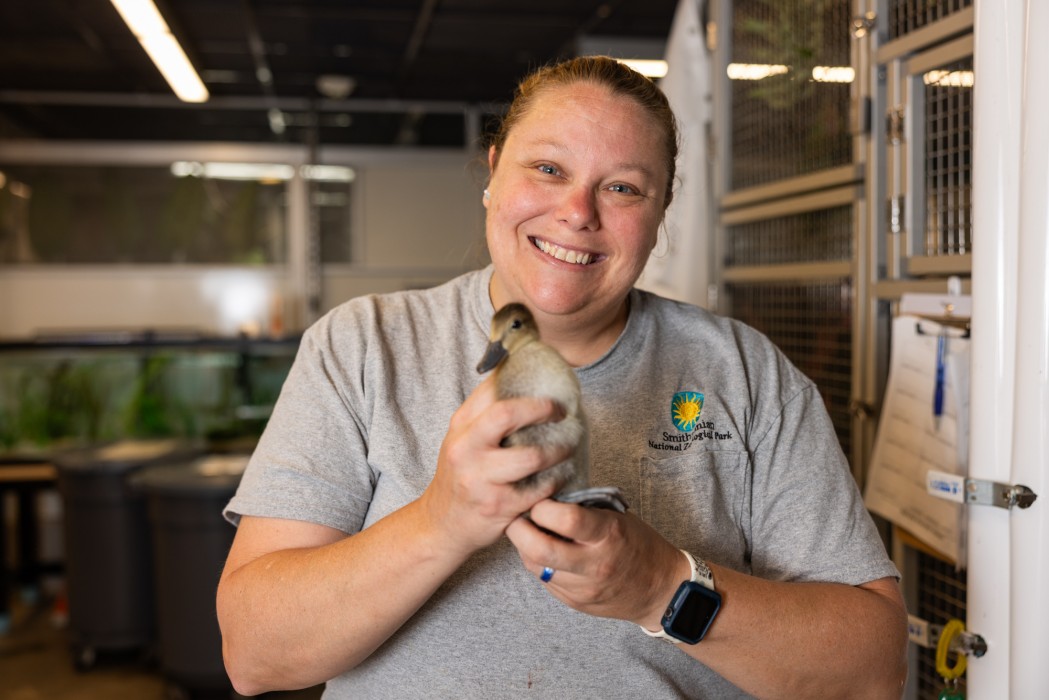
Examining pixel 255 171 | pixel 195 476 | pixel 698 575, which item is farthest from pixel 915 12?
pixel 255 171

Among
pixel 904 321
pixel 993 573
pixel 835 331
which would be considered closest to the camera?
pixel 993 573

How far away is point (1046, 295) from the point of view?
54.3 inches

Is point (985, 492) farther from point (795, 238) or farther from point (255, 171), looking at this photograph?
point (255, 171)

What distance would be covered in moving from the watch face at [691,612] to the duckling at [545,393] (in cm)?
21

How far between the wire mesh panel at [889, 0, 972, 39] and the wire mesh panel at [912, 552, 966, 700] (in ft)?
4.09

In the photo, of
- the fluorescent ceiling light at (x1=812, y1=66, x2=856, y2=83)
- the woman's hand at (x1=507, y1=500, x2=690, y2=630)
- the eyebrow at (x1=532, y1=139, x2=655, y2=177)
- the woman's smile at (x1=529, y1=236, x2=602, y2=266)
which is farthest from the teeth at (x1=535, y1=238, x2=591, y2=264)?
the fluorescent ceiling light at (x1=812, y1=66, x2=856, y2=83)

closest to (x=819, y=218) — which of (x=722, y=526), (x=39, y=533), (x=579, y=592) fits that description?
(x=722, y=526)

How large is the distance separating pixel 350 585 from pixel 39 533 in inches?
215

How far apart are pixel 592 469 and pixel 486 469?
468 millimetres

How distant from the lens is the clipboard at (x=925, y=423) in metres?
1.93

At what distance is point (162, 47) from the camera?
576 cm

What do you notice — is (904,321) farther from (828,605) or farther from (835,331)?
(828,605)

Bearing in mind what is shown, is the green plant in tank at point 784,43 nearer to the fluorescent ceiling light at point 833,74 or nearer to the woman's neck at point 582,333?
the fluorescent ceiling light at point 833,74

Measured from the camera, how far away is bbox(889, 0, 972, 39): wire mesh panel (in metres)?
2.09
